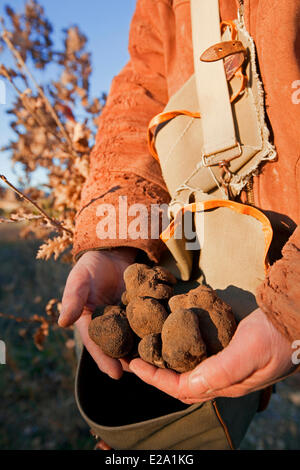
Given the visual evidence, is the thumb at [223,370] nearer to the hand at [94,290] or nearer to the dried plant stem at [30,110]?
the hand at [94,290]

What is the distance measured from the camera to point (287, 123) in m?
1.12

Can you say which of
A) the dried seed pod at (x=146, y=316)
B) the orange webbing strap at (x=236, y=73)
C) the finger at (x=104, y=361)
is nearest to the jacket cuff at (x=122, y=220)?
the dried seed pod at (x=146, y=316)

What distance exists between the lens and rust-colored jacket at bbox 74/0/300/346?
1.00 m

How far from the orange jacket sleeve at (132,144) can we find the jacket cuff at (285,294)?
632 mm

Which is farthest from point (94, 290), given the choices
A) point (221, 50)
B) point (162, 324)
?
point (221, 50)

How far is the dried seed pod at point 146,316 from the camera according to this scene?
120 cm

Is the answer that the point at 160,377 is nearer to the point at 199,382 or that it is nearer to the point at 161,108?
the point at 199,382

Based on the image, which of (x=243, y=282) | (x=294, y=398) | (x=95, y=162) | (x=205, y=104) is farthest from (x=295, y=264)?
(x=294, y=398)

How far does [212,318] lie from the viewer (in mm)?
1128

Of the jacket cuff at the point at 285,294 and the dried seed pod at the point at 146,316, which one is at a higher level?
the jacket cuff at the point at 285,294

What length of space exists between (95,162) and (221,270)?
35.5 inches

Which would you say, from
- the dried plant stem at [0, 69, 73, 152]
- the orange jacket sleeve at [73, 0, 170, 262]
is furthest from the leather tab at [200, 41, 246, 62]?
the dried plant stem at [0, 69, 73, 152]

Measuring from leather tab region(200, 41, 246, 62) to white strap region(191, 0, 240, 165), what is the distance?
0.15 feet
